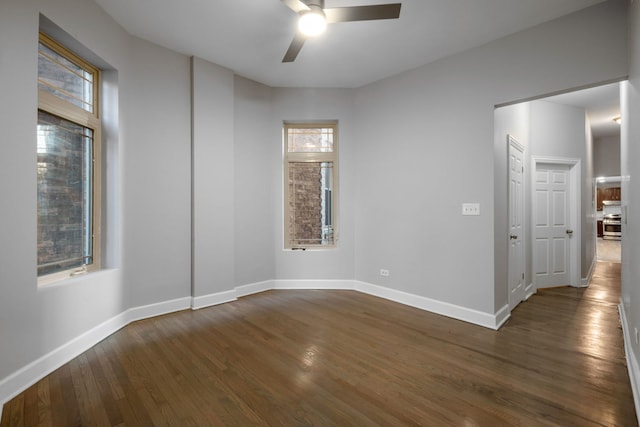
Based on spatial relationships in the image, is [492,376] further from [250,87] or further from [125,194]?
[250,87]

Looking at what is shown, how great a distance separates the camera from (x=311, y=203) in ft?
15.6

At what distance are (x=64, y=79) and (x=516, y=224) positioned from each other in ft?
16.3

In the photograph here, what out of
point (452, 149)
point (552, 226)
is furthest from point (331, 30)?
point (552, 226)

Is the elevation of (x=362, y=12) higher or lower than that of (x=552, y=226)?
higher

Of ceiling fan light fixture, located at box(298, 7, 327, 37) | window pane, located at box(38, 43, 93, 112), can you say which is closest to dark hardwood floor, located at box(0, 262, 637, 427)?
window pane, located at box(38, 43, 93, 112)

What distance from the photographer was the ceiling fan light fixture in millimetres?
2359

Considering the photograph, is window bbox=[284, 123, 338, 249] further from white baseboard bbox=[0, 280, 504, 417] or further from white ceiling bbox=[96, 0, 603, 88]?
white ceiling bbox=[96, 0, 603, 88]

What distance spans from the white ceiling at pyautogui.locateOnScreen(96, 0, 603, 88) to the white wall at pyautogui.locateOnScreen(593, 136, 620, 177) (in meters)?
6.35

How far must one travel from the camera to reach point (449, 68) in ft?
11.6

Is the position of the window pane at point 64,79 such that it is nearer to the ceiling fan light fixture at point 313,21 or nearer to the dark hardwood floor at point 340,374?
the ceiling fan light fixture at point 313,21

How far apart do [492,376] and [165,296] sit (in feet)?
10.7

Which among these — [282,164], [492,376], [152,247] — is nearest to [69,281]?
[152,247]

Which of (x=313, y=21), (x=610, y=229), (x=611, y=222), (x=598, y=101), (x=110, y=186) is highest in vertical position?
(x=598, y=101)

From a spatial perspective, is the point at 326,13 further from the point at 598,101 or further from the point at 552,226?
the point at 598,101
